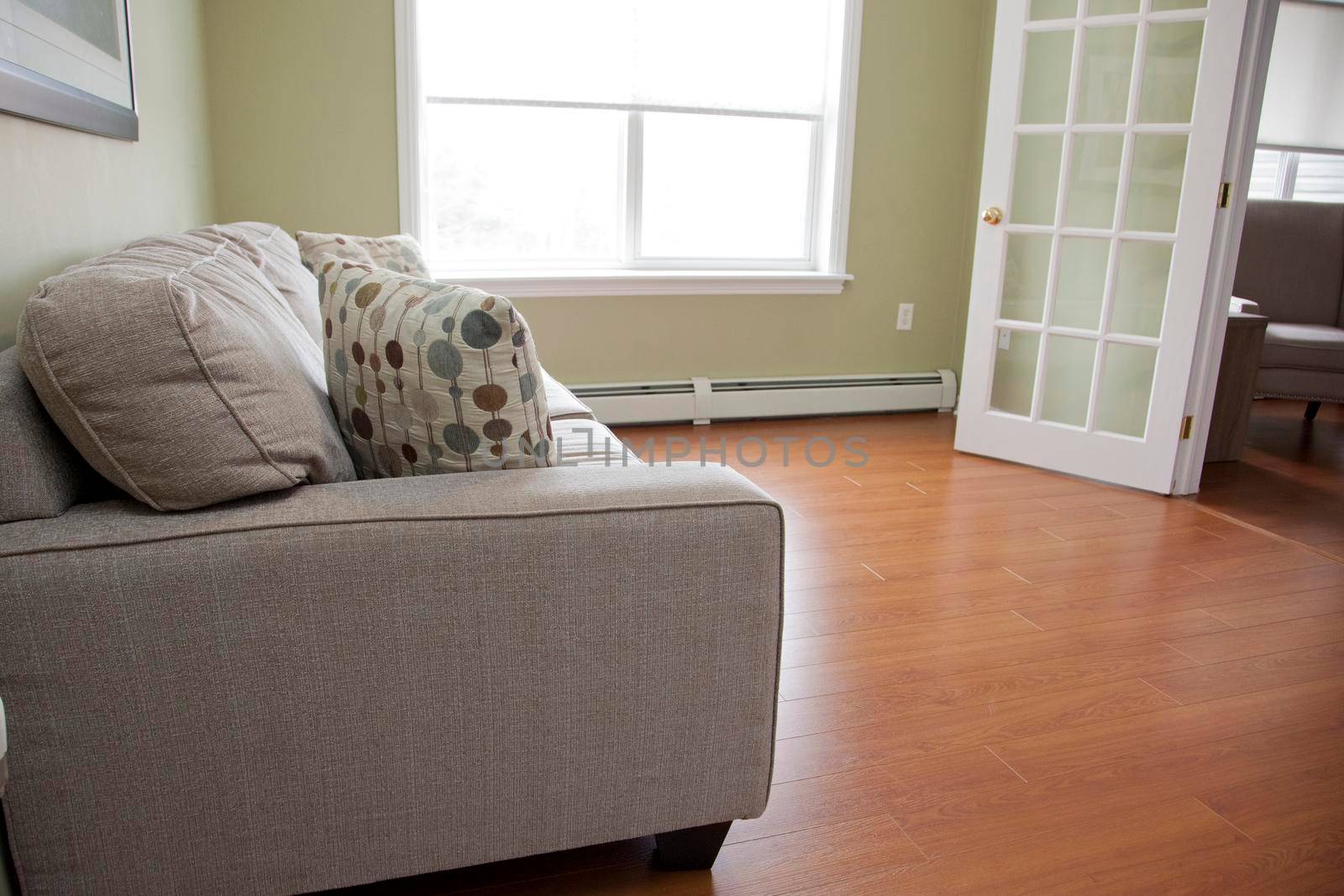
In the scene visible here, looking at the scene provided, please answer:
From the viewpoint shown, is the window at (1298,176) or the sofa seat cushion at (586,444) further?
the window at (1298,176)

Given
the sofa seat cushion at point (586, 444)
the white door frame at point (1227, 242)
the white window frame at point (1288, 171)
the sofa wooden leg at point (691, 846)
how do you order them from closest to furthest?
the sofa wooden leg at point (691, 846)
the sofa seat cushion at point (586, 444)
the white door frame at point (1227, 242)
the white window frame at point (1288, 171)

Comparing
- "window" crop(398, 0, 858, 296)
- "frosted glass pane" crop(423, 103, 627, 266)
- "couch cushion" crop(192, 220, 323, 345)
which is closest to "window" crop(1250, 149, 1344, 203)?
"window" crop(398, 0, 858, 296)

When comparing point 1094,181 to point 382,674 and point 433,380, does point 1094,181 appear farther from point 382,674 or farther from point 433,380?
point 382,674

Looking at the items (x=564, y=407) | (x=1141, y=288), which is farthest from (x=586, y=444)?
(x=1141, y=288)

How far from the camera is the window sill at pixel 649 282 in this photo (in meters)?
3.64

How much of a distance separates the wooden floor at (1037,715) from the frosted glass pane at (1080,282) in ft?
2.30

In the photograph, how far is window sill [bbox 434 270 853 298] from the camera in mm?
3643

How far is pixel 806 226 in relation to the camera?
13.7ft

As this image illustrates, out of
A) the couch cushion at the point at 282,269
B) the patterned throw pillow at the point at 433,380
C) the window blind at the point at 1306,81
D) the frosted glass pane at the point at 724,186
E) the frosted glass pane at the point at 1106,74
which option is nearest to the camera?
the patterned throw pillow at the point at 433,380

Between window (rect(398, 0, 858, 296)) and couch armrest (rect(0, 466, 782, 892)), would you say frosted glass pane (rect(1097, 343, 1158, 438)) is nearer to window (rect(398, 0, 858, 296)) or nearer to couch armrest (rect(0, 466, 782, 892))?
window (rect(398, 0, 858, 296))

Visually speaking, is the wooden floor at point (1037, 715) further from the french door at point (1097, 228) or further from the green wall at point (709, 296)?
the green wall at point (709, 296)

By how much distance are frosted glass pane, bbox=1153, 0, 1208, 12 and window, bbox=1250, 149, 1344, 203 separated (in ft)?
8.00

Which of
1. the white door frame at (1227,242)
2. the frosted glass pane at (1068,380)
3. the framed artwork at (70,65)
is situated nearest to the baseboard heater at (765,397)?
the frosted glass pane at (1068,380)

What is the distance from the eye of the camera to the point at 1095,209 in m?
3.34
